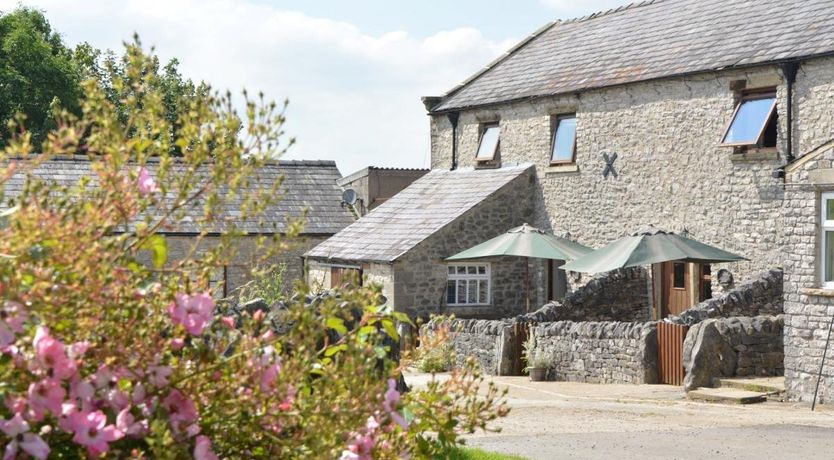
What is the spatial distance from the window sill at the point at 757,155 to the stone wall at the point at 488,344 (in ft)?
17.1

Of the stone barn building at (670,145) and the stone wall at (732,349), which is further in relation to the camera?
the stone barn building at (670,145)

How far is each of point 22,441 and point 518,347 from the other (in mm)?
19351

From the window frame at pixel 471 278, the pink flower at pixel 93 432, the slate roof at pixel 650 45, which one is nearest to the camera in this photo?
the pink flower at pixel 93 432

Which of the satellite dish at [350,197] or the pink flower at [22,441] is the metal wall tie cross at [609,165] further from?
the pink flower at [22,441]

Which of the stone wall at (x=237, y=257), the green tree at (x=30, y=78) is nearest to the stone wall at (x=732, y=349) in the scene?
the stone wall at (x=237, y=257)

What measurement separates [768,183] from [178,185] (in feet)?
65.1

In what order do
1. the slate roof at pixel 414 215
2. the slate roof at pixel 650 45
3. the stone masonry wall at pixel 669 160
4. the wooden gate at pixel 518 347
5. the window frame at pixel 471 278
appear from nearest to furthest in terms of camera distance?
the stone masonry wall at pixel 669 160, the wooden gate at pixel 518 347, the slate roof at pixel 650 45, the window frame at pixel 471 278, the slate roof at pixel 414 215

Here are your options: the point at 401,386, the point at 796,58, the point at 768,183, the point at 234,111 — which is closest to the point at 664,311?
the point at 768,183

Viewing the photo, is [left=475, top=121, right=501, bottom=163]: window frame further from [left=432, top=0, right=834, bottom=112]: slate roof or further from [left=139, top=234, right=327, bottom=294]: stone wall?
[left=139, top=234, right=327, bottom=294]: stone wall

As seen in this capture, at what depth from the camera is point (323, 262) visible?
31.1 metres

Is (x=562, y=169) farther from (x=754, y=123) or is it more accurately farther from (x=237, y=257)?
(x=237, y=257)

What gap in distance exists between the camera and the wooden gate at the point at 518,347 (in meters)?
22.7

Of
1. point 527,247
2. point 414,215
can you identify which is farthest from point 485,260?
point 527,247

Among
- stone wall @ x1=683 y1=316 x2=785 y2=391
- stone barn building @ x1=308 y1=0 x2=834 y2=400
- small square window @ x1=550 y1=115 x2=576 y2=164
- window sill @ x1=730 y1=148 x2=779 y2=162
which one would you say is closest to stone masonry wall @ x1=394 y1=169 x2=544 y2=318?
stone barn building @ x1=308 y1=0 x2=834 y2=400
